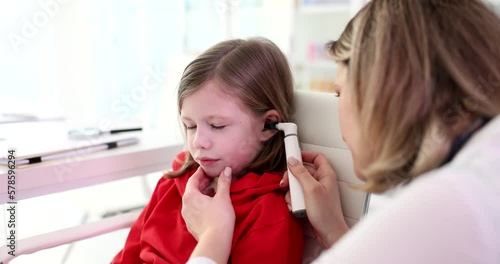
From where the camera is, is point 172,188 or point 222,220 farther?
point 172,188

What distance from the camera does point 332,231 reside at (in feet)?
3.03

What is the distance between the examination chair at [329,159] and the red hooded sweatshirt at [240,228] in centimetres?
9

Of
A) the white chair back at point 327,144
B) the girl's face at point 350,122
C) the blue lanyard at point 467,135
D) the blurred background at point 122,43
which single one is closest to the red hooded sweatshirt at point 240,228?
the white chair back at point 327,144

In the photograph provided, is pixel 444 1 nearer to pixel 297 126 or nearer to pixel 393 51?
pixel 393 51

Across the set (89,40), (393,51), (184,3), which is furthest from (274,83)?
(184,3)

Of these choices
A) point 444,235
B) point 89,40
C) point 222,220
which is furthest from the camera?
point 89,40

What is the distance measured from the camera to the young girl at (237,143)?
3.16 feet

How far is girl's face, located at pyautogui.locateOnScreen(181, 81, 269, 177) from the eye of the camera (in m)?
1.00

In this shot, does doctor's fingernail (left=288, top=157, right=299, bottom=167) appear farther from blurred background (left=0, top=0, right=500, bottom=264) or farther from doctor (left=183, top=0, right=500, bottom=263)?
blurred background (left=0, top=0, right=500, bottom=264)

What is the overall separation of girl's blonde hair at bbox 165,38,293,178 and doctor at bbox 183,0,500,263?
1.08 feet

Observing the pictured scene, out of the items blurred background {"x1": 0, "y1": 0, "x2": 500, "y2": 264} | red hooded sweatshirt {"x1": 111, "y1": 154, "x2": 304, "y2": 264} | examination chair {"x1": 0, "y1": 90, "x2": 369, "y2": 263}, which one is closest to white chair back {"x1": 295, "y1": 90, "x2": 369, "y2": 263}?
examination chair {"x1": 0, "y1": 90, "x2": 369, "y2": 263}

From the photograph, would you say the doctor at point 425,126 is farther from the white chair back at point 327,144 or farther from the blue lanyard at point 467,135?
the white chair back at point 327,144

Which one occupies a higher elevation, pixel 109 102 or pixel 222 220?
pixel 222 220

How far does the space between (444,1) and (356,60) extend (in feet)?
0.45
